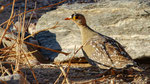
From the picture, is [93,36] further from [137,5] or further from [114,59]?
[137,5]

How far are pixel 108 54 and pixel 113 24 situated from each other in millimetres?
1970

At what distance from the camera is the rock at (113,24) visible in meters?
5.86

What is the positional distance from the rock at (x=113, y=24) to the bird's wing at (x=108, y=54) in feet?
4.14

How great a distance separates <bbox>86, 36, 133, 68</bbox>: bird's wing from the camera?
13.8ft

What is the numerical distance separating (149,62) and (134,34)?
78 cm

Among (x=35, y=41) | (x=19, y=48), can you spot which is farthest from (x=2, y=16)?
(x=19, y=48)

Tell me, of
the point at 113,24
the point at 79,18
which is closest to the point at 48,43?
the point at 79,18

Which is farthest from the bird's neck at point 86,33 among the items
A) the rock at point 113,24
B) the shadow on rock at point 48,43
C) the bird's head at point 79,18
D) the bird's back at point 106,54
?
the shadow on rock at point 48,43

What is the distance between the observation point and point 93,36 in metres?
5.09

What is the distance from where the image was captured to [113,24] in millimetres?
6203

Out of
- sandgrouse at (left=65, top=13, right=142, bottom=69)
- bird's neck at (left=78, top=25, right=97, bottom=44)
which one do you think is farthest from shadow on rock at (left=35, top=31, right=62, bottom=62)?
sandgrouse at (left=65, top=13, right=142, bottom=69)

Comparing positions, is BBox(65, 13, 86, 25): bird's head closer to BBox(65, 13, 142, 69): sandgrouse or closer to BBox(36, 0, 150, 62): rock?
BBox(36, 0, 150, 62): rock

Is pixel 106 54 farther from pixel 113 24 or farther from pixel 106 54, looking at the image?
pixel 113 24

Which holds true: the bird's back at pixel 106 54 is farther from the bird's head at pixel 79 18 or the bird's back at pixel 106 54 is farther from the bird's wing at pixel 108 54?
the bird's head at pixel 79 18
